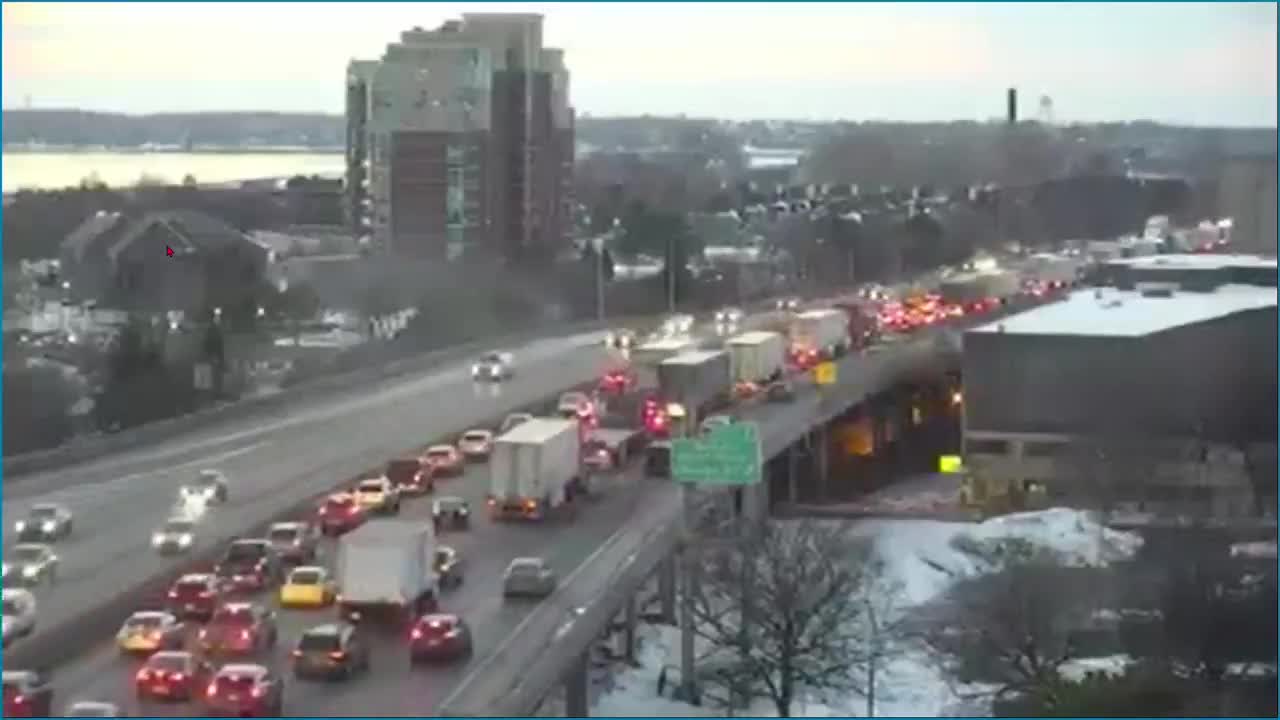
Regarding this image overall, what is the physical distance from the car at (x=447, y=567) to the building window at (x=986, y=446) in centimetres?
259

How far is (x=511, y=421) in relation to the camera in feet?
19.1

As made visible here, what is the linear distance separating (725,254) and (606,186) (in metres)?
1.51

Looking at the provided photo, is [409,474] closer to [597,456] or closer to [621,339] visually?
[597,456]

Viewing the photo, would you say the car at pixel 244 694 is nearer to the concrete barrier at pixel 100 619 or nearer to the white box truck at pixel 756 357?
the concrete barrier at pixel 100 619

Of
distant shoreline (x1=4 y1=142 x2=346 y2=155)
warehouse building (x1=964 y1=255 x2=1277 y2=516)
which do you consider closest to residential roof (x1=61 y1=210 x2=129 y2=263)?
distant shoreline (x1=4 y1=142 x2=346 y2=155)

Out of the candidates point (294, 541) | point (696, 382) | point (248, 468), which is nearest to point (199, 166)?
point (248, 468)

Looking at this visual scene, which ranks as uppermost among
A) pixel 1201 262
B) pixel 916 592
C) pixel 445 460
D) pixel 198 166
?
pixel 198 166

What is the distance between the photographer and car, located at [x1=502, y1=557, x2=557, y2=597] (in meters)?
4.82

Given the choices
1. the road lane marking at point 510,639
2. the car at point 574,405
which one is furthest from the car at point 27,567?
the car at point 574,405

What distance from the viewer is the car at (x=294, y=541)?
15.6 ft

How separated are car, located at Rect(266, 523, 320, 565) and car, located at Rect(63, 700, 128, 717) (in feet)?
3.12

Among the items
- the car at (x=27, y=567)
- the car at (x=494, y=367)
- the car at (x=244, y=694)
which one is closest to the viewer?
the car at (x=244, y=694)

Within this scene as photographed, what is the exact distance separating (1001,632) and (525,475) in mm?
1478

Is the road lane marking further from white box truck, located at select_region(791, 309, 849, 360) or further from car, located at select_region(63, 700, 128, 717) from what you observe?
white box truck, located at select_region(791, 309, 849, 360)
